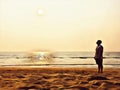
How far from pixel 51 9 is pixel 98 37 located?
5.80 ft

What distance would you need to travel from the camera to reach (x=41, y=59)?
795 centimetres

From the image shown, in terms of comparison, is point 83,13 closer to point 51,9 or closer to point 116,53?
point 51,9

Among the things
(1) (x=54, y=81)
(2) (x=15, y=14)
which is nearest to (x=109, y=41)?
(2) (x=15, y=14)

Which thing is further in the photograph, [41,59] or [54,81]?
[41,59]

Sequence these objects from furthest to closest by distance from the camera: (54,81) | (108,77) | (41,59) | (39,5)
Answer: (39,5) → (41,59) → (108,77) → (54,81)

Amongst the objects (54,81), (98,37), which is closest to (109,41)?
(98,37)

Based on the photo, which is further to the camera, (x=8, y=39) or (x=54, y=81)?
(x=8, y=39)

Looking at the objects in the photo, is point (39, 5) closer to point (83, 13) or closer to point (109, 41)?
point (83, 13)

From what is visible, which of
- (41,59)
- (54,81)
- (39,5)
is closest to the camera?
(54,81)

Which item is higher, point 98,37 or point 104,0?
point 104,0

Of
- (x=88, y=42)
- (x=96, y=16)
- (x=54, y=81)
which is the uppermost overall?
(x=96, y=16)

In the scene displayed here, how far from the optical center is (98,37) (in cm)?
857

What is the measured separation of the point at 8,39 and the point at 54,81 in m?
4.78

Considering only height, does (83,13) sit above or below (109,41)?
above
